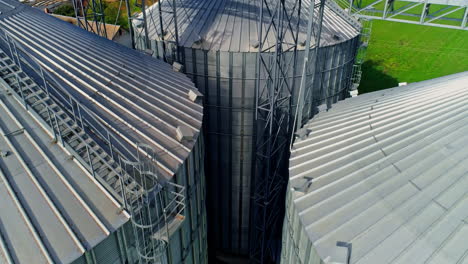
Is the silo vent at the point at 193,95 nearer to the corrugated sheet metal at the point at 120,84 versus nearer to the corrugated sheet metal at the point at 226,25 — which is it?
the corrugated sheet metal at the point at 120,84

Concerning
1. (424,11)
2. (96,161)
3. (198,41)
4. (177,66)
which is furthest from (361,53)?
(96,161)

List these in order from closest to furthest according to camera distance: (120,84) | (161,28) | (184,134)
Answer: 1. (184,134)
2. (120,84)
3. (161,28)

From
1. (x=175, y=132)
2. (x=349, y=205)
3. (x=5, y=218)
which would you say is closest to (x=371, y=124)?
(x=349, y=205)

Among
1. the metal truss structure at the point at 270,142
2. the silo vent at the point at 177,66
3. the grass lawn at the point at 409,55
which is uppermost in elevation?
the silo vent at the point at 177,66

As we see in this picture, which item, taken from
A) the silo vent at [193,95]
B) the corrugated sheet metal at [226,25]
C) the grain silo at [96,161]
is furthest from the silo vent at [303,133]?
the corrugated sheet metal at [226,25]

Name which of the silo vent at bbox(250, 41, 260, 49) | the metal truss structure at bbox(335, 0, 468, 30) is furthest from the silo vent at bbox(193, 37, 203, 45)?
the metal truss structure at bbox(335, 0, 468, 30)

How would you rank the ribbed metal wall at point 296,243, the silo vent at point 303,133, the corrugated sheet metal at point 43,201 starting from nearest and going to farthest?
the corrugated sheet metal at point 43,201, the ribbed metal wall at point 296,243, the silo vent at point 303,133

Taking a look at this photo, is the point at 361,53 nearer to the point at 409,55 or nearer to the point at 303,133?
Result: the point at 303,133

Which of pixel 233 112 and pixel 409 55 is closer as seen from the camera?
pixel 233 112
